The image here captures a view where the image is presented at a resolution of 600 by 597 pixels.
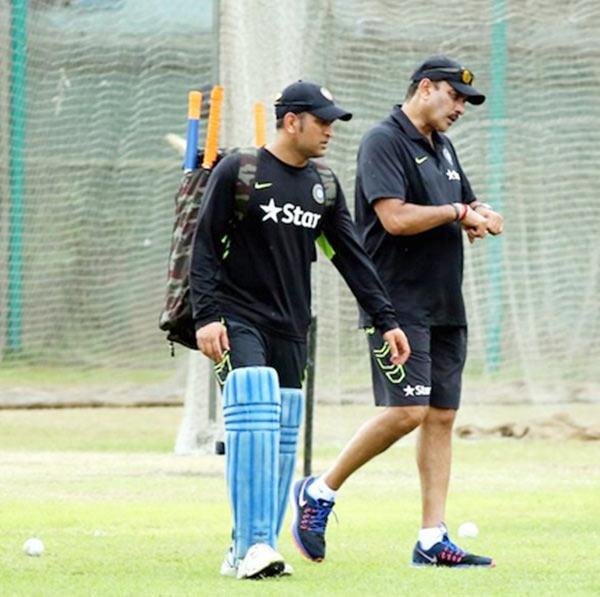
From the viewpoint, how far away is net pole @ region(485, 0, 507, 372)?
16.5 metres

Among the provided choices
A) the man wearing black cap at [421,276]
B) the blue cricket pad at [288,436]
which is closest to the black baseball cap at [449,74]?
the man wearing black cap at [421,276]

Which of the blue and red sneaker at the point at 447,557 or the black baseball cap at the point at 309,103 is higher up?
the black baseball cap at the point at 309,103

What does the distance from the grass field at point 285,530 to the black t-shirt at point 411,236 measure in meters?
1.11

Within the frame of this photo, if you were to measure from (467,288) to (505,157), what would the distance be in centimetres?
116

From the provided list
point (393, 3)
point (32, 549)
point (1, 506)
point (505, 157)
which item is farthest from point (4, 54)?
point (32, 549)

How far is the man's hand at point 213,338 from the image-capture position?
24.3 feet

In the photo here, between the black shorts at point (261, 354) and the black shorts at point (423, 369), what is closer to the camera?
the black shorts at point (261, 354)

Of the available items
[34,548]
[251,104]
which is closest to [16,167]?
[251,104]

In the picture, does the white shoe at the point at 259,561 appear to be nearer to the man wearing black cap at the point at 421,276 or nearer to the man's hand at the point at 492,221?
the man wearing black cap at the point at 421,276

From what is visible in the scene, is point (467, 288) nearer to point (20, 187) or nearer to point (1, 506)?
point (20, 187)

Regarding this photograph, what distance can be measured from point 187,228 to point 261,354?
0.65 m

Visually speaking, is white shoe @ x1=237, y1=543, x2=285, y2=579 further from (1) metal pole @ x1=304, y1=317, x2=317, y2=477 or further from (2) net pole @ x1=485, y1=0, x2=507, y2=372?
(2) net pole @ x1=485, y1=0, x2=507, y2=372

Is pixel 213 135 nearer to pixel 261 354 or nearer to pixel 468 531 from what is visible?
Result: pixel 261 354

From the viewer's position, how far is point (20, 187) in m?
17.2
